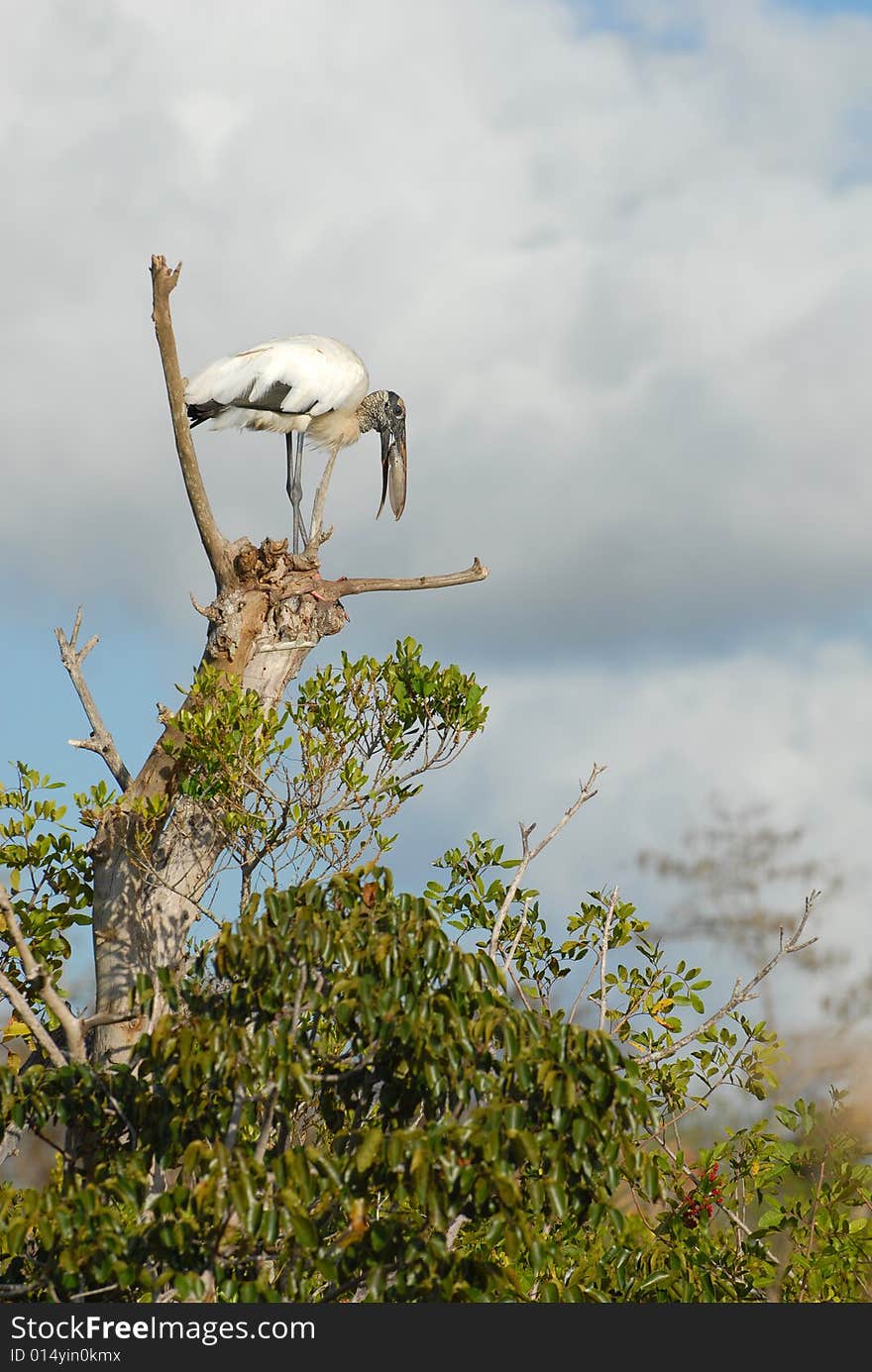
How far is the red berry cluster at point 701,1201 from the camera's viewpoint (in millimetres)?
6227

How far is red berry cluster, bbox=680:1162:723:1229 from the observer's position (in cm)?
623

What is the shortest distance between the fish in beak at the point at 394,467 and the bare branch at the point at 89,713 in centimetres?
404

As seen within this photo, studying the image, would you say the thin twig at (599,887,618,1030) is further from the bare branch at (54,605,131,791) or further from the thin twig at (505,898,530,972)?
the bare branch at (54,605,131,791)

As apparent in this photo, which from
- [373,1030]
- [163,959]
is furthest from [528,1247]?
[163,959]

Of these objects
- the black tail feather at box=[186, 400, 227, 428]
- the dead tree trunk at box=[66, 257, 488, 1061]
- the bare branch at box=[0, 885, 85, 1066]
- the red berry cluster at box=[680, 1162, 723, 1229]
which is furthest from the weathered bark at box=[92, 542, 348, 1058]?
the black tail feather at box=[186, 400, 227, 428]

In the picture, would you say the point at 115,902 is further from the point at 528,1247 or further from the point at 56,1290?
the point at 528,1247

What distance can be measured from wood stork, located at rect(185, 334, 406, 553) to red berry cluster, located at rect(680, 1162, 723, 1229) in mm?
5889

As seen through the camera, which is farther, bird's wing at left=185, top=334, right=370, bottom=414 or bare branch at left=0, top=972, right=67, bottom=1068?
bird's wing at left=185, top=334, right=370, bottom=414

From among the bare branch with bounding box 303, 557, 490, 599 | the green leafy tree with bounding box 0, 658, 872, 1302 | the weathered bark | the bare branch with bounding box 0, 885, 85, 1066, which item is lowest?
the green leafy tree with bounding box 0, 658, 872, 1302

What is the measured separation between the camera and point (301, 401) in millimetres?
10734

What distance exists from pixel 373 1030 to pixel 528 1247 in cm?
83

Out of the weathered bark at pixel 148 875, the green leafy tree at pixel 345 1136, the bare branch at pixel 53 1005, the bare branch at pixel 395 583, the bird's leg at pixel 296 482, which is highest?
the bird's leg at pixel 296 482

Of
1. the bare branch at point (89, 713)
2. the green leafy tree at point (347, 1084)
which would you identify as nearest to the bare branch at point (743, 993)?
the green leafy tree at point (347, 1084)

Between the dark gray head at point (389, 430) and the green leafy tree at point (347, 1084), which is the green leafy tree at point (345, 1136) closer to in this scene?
the green leafy tree at point (347, 1084)
